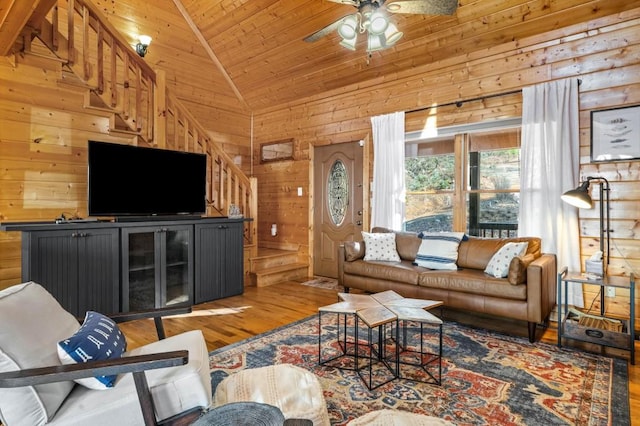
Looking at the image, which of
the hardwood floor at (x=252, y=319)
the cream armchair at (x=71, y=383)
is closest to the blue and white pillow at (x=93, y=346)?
the cream armchair at (x=71, y=383)

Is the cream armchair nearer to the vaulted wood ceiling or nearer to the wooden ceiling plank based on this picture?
the wooden ceiling plank

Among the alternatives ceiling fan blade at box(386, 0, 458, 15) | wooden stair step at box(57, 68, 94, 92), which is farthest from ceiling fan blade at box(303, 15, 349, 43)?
wooden stair step at box(57, 68, 94, 92)

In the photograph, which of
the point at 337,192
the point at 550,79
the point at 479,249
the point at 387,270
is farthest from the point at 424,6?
the point at 337,192

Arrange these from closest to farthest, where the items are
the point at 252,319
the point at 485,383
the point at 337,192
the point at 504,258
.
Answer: the point at 485,383, the point at 504,258, the point at 252,319, the point at 337,192

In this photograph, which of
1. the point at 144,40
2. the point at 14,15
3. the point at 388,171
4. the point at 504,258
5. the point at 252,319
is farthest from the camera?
the point at 144,40

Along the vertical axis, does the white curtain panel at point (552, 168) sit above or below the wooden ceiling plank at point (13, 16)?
below

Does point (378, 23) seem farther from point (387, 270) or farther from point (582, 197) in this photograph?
point (387, 270)

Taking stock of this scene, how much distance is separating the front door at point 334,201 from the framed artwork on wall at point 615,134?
9.09 feet

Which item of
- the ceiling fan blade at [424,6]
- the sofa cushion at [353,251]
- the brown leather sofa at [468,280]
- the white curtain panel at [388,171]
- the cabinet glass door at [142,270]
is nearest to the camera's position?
the ceiling fan blade at [424,6]

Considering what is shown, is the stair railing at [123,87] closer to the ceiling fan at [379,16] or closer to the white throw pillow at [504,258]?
the ceiling fan at [379,16]

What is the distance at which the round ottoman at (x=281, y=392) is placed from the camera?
1.58 metres

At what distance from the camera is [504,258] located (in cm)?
339

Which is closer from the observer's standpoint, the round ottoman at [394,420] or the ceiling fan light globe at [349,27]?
the round ottoman at [394,420]

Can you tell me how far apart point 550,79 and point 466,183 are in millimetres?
1353
